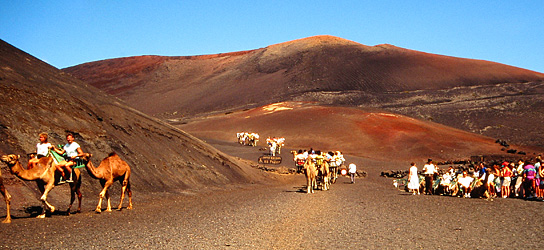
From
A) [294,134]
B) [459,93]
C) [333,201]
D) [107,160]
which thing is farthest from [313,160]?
[459,93]

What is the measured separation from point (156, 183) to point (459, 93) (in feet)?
353

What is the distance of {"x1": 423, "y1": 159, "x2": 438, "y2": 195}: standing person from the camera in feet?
81.9

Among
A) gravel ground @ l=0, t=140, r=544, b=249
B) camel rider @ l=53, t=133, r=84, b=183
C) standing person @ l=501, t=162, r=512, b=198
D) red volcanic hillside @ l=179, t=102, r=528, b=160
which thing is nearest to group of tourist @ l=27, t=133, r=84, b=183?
camel rider @ l=53, t=133, r=84, b=183

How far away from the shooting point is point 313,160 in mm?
26156

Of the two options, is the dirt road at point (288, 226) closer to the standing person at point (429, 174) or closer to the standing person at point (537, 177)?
the standing person at point (537, 177)

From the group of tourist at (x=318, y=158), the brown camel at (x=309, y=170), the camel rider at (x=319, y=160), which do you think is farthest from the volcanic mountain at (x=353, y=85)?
the brown camel at (x=309, y=170)

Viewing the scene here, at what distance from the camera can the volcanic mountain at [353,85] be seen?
326ft

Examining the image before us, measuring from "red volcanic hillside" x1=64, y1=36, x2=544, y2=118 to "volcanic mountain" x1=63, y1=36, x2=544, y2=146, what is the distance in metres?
0.24

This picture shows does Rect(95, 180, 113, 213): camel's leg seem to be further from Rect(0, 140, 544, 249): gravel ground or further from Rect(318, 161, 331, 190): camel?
Rect(318, 161, 331, 190): camel

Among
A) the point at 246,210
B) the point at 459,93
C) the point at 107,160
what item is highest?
the point at 459,93

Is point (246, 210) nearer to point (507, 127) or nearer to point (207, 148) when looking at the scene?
point (207, 148)

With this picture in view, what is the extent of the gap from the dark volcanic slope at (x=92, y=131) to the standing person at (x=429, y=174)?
32.9ft

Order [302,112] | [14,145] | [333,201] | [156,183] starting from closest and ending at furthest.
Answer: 1. [14,145]
2. [333,201]
3. [156,183]
4. [302,112]

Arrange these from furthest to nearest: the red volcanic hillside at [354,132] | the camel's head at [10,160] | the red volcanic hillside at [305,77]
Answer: the red volcanic hillside at [305,77] → the red volcanic hillside at [354,132] → the camel's head at [10,160]
